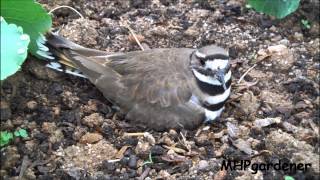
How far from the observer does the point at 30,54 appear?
5055 mm

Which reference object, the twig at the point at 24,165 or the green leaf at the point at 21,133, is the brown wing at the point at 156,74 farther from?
the twig at the point at 24,165

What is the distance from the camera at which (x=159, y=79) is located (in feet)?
16.1

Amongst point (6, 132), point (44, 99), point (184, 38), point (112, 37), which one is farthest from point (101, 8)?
point (6, 132)

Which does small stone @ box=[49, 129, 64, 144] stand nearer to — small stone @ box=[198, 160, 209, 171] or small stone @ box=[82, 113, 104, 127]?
small stone @ box=[82, 113, 104, 127]

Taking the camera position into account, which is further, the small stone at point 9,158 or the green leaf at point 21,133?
the green leaf at point 21,133

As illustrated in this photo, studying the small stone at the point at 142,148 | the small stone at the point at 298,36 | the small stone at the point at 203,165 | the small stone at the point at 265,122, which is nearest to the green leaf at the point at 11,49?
the small stone at the point at 142,148

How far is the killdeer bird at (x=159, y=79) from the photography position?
4902mm

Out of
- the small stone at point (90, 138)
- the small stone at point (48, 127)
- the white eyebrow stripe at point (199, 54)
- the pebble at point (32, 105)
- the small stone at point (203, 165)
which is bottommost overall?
the small stone at point (203, 165)

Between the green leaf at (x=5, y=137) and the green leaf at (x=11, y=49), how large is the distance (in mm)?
683

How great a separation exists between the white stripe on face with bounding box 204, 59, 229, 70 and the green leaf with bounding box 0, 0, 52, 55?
1.11 meters

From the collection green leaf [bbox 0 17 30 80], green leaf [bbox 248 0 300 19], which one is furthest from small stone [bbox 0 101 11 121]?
green leaf [bbox 248 0 300 19]

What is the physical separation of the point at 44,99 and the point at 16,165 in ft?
2.16

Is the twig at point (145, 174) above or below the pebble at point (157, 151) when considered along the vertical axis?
below

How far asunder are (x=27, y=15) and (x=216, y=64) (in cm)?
130
